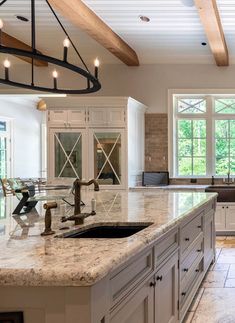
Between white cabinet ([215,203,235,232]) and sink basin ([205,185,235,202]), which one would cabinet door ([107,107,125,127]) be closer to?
sink basin ([205,185,235,202])

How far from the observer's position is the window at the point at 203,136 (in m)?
7.81

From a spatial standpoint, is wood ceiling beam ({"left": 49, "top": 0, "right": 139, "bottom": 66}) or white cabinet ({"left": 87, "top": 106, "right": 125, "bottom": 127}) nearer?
wood ceiling beam ({"left": 49, "top": 0, "right": 139, "bottom": 66})

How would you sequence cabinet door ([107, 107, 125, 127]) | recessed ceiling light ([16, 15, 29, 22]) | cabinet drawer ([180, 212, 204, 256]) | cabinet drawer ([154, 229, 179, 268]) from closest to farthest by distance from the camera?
cabinet drawer ([154, 229, 179, 268]) < cabinet drawer ([180, 212, 204, 256]) < recessed ceiling light ([16, 15, 29, 22]) < cabinet door ([107, 107, 125, 127])

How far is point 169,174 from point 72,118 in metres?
2.19

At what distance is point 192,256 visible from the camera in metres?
3.57

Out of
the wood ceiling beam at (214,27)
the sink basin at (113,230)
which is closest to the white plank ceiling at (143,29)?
the wood ceiling beam at (214,27)

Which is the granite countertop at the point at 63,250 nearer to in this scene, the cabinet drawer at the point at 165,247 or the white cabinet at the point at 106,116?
the cabinet drawer at the point at 165,247

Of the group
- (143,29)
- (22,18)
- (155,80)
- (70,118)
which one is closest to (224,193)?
(155,80)

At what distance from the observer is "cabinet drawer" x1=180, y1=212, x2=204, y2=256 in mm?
3133

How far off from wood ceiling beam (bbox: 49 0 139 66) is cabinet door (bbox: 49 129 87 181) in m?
1.54

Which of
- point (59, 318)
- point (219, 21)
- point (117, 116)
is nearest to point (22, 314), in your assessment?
point (59, 318)

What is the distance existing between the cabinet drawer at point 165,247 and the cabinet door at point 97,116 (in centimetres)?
422

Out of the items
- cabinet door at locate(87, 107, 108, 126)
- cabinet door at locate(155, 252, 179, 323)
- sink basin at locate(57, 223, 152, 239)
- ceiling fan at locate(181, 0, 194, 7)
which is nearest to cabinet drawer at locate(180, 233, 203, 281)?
cabinet door at locate(155, 252, 179, 323)

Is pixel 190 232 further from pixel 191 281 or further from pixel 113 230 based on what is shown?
pixel 113 230
